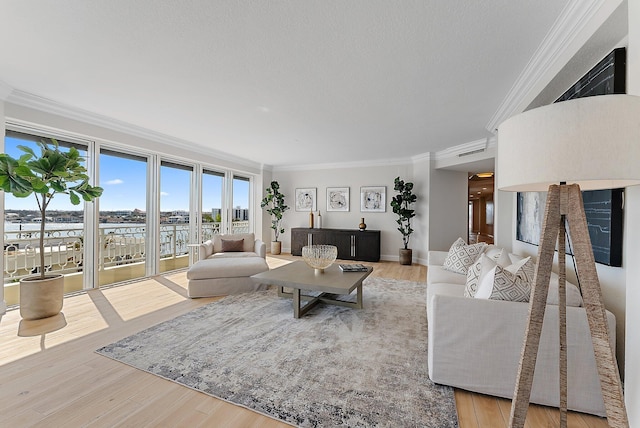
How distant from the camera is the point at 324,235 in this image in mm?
6758

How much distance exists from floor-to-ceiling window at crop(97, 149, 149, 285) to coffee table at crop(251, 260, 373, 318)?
279 cm

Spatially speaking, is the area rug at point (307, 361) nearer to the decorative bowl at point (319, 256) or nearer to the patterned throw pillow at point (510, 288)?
the decorative bowl at point (319, 256)

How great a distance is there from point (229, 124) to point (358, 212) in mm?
3988

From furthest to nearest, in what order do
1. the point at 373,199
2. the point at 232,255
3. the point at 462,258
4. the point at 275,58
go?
the point at 373,199 → the point at 232,255 → the point at 462,258 → the point at 275,58

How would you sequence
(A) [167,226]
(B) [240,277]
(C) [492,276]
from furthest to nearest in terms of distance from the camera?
1. (A) [167,226]
2. (B) [240,277]
3. (C) [492,276]

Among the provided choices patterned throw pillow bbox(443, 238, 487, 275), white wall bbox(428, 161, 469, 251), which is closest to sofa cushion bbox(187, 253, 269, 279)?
patterned throw pillow bbox(443, 238, 487, 275)

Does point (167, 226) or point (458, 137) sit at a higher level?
point (458, 137)

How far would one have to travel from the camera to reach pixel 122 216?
4.36 meters

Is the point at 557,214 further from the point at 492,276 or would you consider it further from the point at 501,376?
the point at 501,376

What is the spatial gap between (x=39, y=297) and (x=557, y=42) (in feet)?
17.3

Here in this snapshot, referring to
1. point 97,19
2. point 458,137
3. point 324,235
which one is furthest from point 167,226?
point 458,137

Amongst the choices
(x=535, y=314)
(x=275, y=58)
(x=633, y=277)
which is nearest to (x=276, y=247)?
(x=275, y=58)

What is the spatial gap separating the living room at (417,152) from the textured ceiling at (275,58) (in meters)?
0.06

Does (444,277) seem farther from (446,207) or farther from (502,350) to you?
(446,207)
